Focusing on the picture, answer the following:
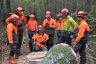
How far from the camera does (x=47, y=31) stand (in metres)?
12.7

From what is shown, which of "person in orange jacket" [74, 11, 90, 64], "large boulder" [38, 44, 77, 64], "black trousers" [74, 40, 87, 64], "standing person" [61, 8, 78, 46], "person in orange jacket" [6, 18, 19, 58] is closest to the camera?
"large boulder" [38, 44, 77, 64]

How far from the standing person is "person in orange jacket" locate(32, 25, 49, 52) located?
27.5 inches

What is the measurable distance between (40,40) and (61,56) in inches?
201

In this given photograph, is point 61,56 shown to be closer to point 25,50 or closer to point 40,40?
point 40,40

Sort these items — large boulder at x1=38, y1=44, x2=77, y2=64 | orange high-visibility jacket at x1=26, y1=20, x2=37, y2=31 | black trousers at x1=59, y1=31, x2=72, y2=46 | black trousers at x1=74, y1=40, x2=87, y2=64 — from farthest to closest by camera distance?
orange high-visibility jacket at x1=26, y1=20, x2=37, y2=31, black trousers at x1=59, y1=31, x2=72, y2=46, black trousers at x1=74, y1=40, x2=87, y2=64, large boulder at x1=38, y1=44, x2=77, y2=64

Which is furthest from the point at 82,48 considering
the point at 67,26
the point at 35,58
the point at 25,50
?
the point at 25,50

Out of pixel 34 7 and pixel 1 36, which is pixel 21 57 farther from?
pixel 34 7

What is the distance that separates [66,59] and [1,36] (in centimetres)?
1079

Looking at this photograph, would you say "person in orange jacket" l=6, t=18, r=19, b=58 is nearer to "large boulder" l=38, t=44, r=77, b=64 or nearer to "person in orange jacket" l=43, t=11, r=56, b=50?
"person in orange jacket" l=43, t=11, r=56, b=50

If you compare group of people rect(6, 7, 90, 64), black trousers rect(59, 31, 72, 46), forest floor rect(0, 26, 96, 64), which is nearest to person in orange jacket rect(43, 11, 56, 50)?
group of people rect(6, 7, 90, 64)

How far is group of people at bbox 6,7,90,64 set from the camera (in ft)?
35.6

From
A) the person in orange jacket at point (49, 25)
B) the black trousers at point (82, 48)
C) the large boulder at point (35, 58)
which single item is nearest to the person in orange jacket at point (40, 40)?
the person in orange jacket at point (49, 25)

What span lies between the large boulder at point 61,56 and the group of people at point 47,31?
10.3 feet

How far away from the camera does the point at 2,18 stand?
2147 cm
